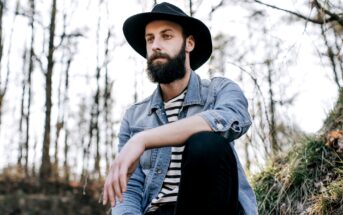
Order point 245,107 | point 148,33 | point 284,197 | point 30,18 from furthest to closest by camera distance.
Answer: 1. point 30,18
2. point 284,197
3. point 148,33
4. point 245,107

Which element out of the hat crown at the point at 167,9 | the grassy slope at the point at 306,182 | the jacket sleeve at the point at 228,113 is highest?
the hat crown at the point at 167,9

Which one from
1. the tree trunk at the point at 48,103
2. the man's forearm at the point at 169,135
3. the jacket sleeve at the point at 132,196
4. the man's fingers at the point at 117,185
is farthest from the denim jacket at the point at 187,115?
the tree trunk at the point at 48,103

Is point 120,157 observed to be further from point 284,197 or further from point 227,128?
point 284,197

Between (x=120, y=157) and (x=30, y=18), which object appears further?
(x=30, y=18)

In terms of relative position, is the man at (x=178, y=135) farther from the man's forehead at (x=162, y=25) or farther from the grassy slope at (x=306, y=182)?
the grassy slope at (x=306, y=182)

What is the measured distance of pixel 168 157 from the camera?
7.97 ft

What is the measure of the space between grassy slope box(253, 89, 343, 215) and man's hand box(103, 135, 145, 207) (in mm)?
1854

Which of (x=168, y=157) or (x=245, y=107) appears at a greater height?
(x=245, y=107)

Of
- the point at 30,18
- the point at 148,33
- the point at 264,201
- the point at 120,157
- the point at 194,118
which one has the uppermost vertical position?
the point at 30,18

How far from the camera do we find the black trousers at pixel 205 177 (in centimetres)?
182

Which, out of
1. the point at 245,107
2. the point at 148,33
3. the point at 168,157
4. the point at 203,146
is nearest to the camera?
the point at 203,146

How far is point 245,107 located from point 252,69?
2.70m

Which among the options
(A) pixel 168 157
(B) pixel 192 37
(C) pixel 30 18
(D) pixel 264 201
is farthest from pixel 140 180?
(C) pixel 30 18

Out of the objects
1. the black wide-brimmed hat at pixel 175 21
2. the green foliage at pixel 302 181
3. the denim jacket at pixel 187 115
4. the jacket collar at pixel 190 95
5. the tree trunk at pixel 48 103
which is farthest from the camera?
the tree trunk at pixel 48 103
